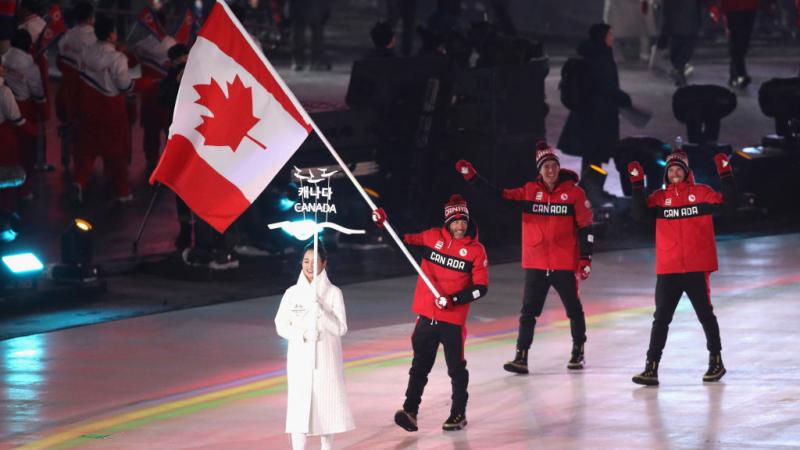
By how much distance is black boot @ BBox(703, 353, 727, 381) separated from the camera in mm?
13239

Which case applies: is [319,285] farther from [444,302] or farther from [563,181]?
[563,181]

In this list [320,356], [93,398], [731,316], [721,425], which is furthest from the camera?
[731,316]

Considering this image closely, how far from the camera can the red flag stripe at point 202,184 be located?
1138 cm

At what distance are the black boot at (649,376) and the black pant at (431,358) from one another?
171cm

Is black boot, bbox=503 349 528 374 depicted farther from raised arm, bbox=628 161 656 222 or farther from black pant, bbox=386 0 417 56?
black pant, bbox=386 0 417 56

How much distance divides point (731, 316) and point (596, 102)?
566 cm

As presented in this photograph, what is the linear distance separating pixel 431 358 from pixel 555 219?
195 cm

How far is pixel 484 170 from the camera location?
19.8 meters

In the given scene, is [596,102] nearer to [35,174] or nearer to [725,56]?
[35,174]

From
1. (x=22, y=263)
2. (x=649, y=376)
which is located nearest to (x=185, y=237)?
(x=22, y=263)

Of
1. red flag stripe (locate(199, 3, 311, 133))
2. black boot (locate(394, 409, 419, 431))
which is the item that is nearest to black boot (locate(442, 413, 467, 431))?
black boot (locate(394, 409, 419, 431))

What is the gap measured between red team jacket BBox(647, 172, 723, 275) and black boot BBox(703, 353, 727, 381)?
0.64 metres

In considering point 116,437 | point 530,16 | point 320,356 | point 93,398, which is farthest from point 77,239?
point 530,16

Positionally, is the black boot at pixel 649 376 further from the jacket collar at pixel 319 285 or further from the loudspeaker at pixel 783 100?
the loudspeaker at pixel 783 100
